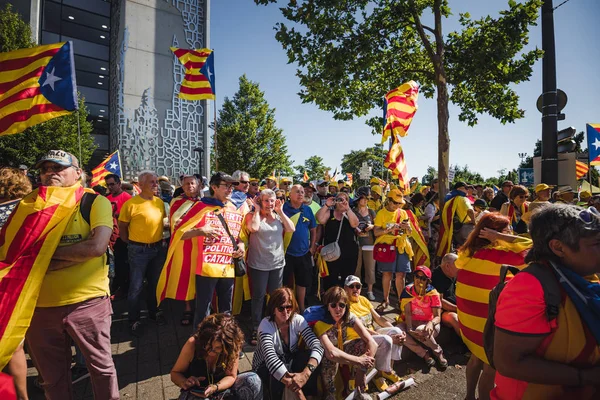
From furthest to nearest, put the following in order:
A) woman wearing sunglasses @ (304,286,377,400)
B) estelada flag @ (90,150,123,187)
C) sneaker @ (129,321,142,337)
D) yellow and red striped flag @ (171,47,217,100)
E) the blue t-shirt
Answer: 1. estelada flag @ (90,150,123,187)
2. yellow and red striped flag @ (171,47,217,100)
3. the blue t-shirt
4. sneaker @ (129,321,142,337)
5. woman wearing sunglasses @ (304,286,377,400)

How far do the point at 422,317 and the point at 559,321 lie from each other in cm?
257

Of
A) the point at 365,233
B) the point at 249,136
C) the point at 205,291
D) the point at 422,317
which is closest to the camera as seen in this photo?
the point at 205,291

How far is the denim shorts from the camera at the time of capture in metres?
4.82

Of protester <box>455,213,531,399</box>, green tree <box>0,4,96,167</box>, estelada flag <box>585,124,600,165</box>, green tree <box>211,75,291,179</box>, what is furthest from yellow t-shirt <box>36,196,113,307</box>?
green tree <box>211,75,291,179</box>

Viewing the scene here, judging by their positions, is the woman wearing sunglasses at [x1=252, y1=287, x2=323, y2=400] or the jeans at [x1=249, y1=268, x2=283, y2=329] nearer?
the woman wearing sunglasses at [x1=252, y1=287, x2=323, y2=400]

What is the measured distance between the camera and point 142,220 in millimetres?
3900

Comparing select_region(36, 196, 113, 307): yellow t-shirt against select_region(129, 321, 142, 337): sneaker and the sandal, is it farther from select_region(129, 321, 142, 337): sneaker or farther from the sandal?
the sandal

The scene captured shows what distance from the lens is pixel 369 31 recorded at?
24.9 ft

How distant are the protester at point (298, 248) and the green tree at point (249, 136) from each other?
71.3 ft

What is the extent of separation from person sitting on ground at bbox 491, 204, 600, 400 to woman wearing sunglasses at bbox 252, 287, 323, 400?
5.14ft

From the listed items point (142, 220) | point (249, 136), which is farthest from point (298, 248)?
point (249, 136)

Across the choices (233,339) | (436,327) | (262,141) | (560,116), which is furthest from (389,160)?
(262,141)

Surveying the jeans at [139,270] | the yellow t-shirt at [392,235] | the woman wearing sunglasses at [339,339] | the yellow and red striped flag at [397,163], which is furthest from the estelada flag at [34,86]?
the yellow and red striped flag at [397,163]

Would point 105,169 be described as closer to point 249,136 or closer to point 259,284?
point 259,284
